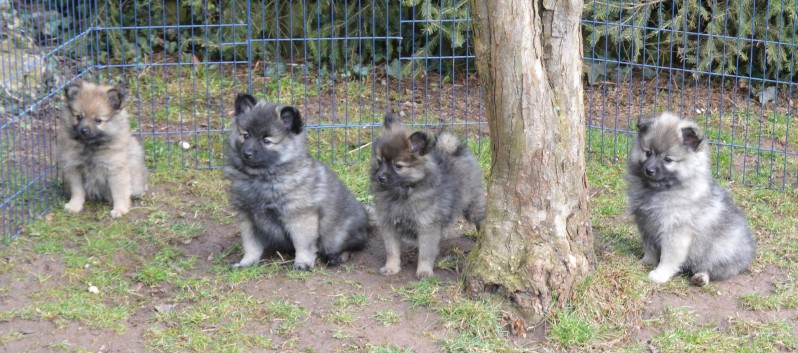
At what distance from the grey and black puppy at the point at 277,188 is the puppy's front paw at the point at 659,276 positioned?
234 cm

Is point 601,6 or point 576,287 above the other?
point 601,6

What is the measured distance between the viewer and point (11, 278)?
7.34 metres

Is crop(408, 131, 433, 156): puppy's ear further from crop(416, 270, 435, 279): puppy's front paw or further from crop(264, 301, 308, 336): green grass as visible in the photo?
crop(264, 301, 308, 336): green grass

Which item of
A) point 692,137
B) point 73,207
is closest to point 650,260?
point 692,137

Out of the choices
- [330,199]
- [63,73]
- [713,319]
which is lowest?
[713,319]

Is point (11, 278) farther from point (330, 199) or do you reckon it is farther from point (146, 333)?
point (330, 199)

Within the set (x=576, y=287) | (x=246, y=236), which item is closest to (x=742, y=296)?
(x=576, y=287)

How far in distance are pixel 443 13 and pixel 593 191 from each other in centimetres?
284

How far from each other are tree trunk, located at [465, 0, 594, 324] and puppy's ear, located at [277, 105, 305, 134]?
1.54 m

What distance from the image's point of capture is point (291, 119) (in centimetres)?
751

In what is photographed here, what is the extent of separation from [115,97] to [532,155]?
4.08 m

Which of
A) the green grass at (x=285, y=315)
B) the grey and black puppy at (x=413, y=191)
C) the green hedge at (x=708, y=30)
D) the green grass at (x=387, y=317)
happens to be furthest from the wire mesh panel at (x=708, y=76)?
the green grass at (x=285, y=315)

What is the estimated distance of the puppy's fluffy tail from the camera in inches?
305

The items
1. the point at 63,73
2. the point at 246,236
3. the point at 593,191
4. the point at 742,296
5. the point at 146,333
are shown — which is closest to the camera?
the point at 146,333
